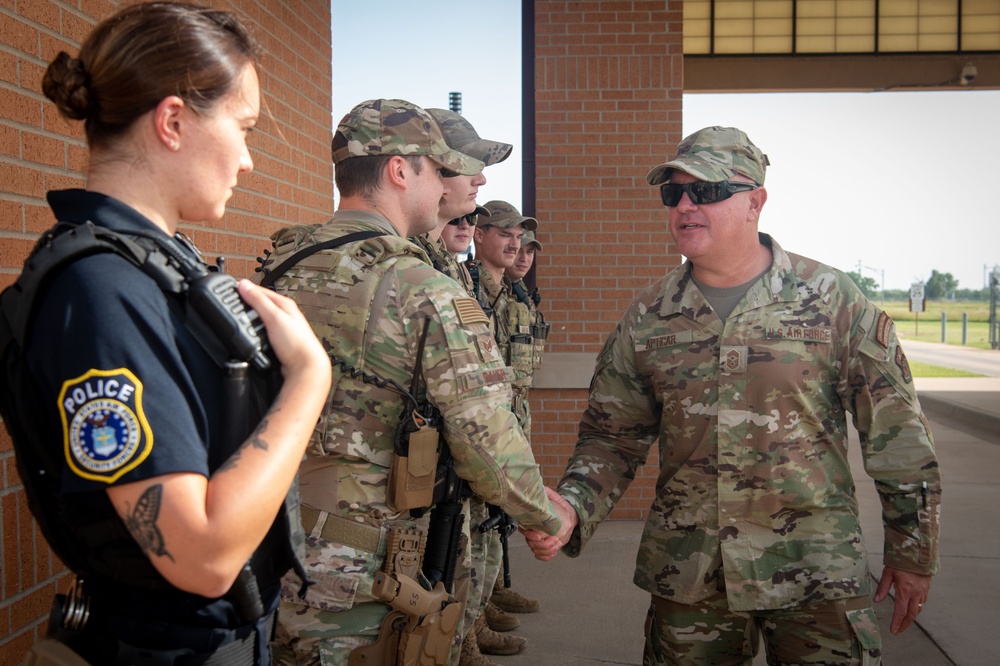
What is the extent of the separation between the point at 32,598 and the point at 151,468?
5.01ft

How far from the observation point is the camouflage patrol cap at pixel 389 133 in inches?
93.0

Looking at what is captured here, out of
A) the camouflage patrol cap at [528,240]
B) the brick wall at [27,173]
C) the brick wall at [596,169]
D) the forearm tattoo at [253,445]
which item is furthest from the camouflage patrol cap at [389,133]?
the brick wall at [596,169]

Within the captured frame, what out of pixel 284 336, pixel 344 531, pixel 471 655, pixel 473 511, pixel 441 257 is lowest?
pixel 471 655

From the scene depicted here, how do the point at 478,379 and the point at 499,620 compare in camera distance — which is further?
the point at 499,620

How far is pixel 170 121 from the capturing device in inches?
51.4

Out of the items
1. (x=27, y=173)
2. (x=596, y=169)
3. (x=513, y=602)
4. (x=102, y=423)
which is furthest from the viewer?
(x=596, y=169)

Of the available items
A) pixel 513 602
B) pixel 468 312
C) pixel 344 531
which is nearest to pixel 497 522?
pixel 344 531

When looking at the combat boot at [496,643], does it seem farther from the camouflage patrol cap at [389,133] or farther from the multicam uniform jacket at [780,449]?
the camouflage patrol cap at [389,133]

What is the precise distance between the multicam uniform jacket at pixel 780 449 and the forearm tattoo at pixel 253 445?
178 cm

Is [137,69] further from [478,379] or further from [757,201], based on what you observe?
[757,201]

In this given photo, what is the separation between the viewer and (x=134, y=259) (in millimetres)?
1228

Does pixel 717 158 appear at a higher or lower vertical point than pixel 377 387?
higher

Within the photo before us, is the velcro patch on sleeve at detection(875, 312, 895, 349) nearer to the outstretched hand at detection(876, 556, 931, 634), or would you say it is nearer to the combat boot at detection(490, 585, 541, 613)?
the outstretched hand at detection(876, 556, 931, 634)

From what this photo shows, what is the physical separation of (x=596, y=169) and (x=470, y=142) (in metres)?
3.76
